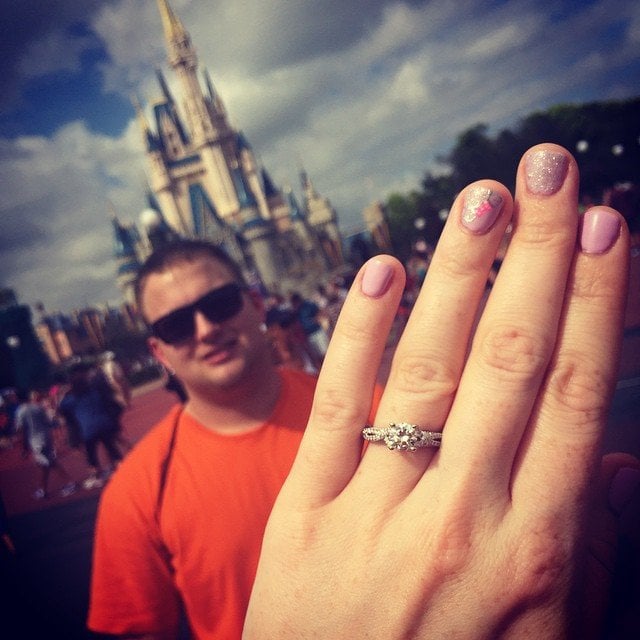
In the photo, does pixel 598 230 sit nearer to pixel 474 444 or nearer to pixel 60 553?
pixel 474 444

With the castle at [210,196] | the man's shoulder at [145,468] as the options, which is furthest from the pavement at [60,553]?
the castle at [210,196]

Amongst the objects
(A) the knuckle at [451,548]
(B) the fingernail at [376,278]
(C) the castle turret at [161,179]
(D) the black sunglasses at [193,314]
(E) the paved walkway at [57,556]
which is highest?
(C) the castle turret at [161,179]

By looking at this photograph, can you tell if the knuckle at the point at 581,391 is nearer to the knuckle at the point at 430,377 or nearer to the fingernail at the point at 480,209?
the knuckle at the point at 430,377

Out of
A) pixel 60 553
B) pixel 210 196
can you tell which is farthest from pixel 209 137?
pixel 60 553

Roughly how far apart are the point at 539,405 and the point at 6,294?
38.4 metres

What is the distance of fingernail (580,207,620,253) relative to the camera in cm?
78

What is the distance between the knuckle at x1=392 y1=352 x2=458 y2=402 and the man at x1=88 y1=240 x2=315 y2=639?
2.87ft

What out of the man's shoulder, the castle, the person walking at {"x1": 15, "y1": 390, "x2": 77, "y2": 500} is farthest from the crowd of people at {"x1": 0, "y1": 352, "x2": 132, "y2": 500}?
the castle

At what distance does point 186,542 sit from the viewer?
1479mm

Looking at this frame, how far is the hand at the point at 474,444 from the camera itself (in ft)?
2.60

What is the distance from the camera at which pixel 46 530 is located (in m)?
5.75

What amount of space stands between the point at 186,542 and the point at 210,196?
54947mm

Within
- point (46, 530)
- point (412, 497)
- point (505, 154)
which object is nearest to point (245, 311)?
point (412, 497)

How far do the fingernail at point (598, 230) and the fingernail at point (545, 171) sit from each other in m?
0.09
